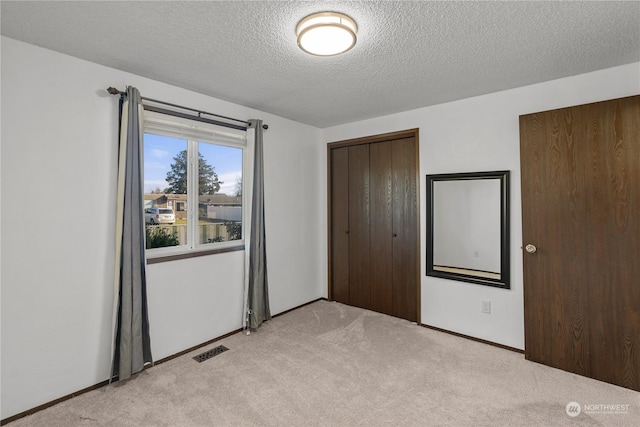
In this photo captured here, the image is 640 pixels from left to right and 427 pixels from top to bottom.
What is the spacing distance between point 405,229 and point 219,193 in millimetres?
2137

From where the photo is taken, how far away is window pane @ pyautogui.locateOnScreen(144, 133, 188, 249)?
2670 millimetres

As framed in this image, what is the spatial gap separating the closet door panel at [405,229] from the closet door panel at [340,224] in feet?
2.37

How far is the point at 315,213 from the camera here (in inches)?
169

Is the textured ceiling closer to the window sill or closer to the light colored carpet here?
the window sill

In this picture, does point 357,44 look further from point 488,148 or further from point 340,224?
point 340,224

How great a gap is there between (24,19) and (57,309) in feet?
5.96

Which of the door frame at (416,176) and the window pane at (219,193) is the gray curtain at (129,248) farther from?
the door frame at (416,176)

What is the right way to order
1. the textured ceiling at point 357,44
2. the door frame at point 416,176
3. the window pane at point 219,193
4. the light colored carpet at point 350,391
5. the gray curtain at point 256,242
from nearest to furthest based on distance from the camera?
the textured ceiling at point 357,44
the light colored carpet at point 350,391
the window pane at point 219,193
the gray curtain at point 256,242
the door frame at point 416,176

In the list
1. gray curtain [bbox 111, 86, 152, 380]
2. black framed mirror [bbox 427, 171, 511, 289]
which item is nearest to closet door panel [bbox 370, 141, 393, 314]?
black framed mirror [bbox 427, 171, 511, 289]

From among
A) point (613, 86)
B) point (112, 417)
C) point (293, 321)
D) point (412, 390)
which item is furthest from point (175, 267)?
point (613, 86)

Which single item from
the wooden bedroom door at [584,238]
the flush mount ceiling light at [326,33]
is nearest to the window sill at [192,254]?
the flush mount ceiling light at [326,33]

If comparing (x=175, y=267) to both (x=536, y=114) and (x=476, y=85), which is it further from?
(x=536, y=114)

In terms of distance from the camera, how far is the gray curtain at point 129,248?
2.29 m

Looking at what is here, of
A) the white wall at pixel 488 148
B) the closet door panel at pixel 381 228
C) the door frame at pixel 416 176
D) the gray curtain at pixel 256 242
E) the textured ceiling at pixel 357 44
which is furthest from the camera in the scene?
the closet door panel at pixel 381 228
